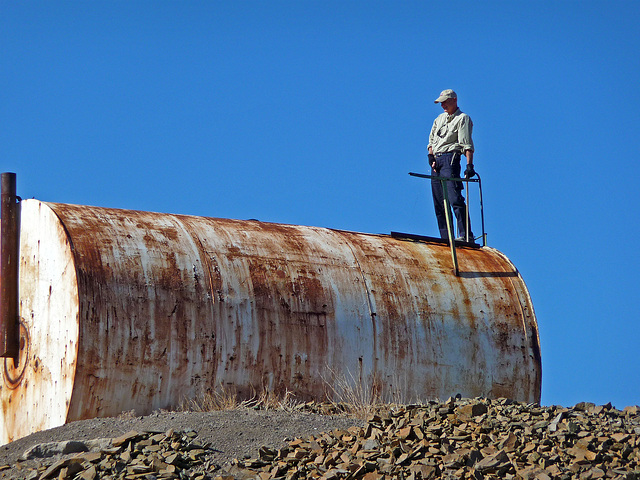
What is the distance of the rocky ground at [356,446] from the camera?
6.33m

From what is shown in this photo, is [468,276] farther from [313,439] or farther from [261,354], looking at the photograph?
[313,439]

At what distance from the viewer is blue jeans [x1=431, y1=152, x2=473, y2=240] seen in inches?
451

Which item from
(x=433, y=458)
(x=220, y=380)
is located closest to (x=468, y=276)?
(x=220, y=380)

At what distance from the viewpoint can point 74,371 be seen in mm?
7836

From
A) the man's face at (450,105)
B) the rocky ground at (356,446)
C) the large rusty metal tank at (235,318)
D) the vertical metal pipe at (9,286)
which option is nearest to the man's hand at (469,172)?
the man's face at (450,105)

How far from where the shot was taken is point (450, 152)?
38.7ft

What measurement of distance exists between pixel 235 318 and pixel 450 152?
446 cm

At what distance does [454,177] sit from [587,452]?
578 cm

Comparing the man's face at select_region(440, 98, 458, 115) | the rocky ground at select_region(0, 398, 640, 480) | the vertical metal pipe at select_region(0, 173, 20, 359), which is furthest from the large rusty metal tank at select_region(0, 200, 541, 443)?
the man's face at select_region(440, 98, 458, 115)

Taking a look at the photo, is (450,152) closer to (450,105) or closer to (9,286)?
(450,105)

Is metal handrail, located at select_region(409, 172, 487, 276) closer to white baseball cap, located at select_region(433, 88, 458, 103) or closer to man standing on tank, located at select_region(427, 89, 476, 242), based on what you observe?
man standing on tank, located at select_region(427, 89, 476, 242)

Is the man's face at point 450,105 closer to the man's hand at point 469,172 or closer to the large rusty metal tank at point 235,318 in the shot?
the man's hand at point 469,172

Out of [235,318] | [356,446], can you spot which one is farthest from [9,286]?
[356,446]

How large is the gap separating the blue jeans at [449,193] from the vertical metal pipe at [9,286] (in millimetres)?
5361
